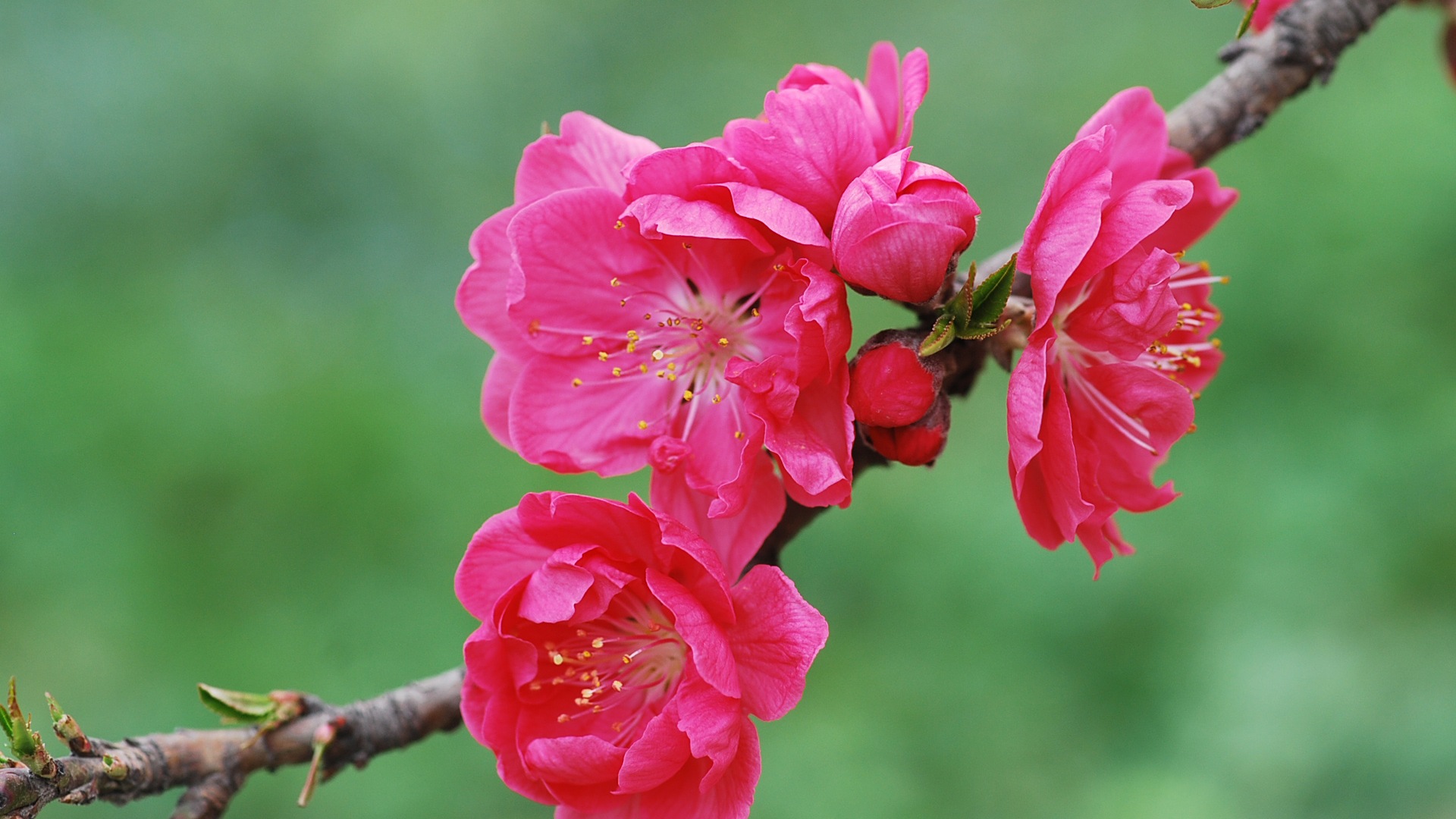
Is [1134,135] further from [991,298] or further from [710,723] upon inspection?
[710,723]

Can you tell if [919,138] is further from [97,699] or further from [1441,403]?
[97,699]

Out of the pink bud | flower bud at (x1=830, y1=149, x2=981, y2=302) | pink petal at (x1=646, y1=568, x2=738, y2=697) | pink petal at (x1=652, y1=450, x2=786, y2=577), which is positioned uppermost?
flower bud at (x1=830, y1=149, x2=981, y2=302)

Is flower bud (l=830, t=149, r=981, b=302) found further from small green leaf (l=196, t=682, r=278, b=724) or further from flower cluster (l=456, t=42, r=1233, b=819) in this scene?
small green leaf (l=196, t=682, r=278, b=724)

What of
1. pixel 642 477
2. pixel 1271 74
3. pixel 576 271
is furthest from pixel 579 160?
pixel 642 477

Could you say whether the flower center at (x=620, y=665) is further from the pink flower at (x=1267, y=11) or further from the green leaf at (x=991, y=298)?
the pink flower at (x=1267, y=11)

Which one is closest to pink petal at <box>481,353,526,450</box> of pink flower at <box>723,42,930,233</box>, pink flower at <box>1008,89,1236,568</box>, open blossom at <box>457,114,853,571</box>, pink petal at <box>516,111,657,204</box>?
open blossom at <box>457,114,853,571</box>

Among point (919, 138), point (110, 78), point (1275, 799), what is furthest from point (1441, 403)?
point (110, 78)
